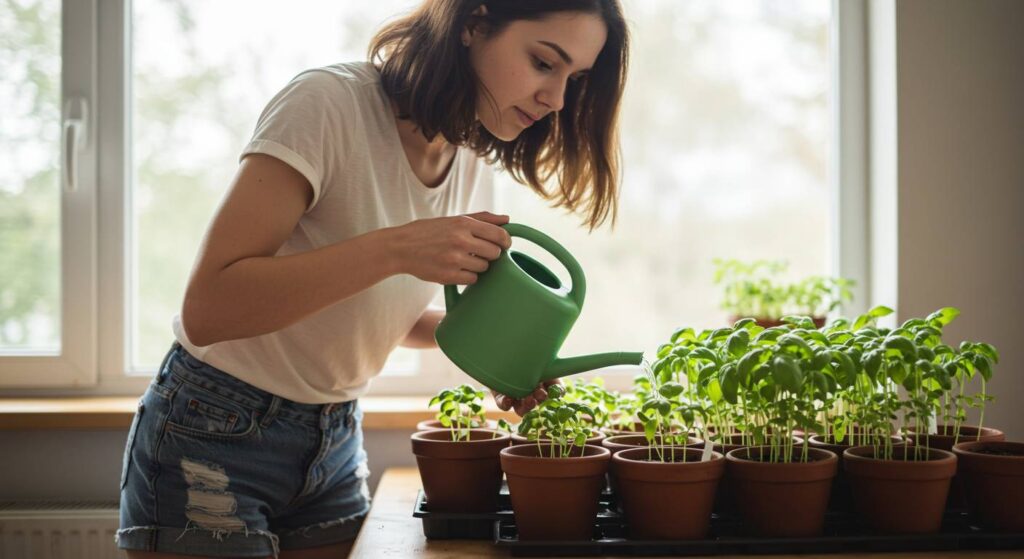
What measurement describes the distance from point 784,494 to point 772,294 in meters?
1.02

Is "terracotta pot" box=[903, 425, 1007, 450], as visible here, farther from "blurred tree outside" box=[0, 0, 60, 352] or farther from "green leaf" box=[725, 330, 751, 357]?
"blurred tree outside" box=[0, 0, 60, 352]

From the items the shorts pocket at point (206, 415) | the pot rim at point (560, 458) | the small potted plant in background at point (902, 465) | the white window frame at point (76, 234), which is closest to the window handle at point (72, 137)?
the white window frame at point (76, 234)

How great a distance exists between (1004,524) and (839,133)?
126 centimetres

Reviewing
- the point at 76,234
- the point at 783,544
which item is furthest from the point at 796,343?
the point at 76,234

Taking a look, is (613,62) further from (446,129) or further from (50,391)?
(50,391)

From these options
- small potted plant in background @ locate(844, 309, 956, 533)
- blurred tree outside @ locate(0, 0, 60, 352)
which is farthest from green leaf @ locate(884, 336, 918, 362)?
blurred tree outside @ locate(0, 0, 60, 352)

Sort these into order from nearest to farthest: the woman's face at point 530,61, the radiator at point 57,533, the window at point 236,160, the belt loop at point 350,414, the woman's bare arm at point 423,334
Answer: the woman's face at point 530,61, the belt loop at point 350,414, the woman's bare arm at point 423,334, the radiator at point 57,533, the window at point 236,160

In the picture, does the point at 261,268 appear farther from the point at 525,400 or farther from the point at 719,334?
the point at 719,334

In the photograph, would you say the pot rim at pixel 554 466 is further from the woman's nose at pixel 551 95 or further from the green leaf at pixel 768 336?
the woman's nose at pixel 551 95

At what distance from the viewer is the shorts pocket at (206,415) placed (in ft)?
4.00

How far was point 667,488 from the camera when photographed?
1.01 meters

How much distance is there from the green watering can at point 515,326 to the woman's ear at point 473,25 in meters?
0.32

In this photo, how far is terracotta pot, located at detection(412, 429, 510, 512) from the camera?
1.16 meters

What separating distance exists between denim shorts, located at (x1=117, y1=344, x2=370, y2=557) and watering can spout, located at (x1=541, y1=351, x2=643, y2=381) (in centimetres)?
43
